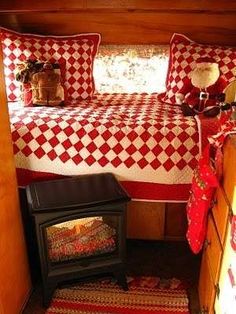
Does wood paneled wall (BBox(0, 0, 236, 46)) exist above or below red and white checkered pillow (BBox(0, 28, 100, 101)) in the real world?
above

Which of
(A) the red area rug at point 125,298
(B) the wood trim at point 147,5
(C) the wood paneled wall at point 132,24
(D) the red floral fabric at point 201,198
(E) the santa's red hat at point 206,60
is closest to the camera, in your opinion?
(D) the red floral fabric at point 201,198

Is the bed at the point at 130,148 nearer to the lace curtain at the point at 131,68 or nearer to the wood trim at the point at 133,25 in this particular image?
the wood trim at the point at 133,25

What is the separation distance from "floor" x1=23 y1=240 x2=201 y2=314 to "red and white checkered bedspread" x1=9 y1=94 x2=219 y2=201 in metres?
0.42

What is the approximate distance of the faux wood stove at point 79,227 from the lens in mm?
1416

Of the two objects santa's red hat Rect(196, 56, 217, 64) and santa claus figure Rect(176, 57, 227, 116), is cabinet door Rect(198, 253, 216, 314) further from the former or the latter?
santa's red hat Rect(196, 56, 217, 64)

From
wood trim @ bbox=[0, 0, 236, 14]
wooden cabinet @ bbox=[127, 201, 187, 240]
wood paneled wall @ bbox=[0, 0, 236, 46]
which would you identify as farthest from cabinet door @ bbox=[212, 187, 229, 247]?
wood paneled wall @ bbox=[0, 0, 236, 46]

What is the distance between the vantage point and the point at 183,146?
164cm

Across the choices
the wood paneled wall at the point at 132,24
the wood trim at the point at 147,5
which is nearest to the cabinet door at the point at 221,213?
the wood trim at the point at 147,5

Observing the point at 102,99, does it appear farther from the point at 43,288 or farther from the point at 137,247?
the point at 43,288

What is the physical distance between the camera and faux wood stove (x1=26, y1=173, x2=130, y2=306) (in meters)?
1.42

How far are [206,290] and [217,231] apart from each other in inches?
14.0

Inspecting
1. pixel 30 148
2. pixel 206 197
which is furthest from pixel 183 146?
pixel 30 148

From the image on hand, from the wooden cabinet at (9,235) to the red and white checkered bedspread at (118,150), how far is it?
0.30 meters

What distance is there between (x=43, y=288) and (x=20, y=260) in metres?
0.18
